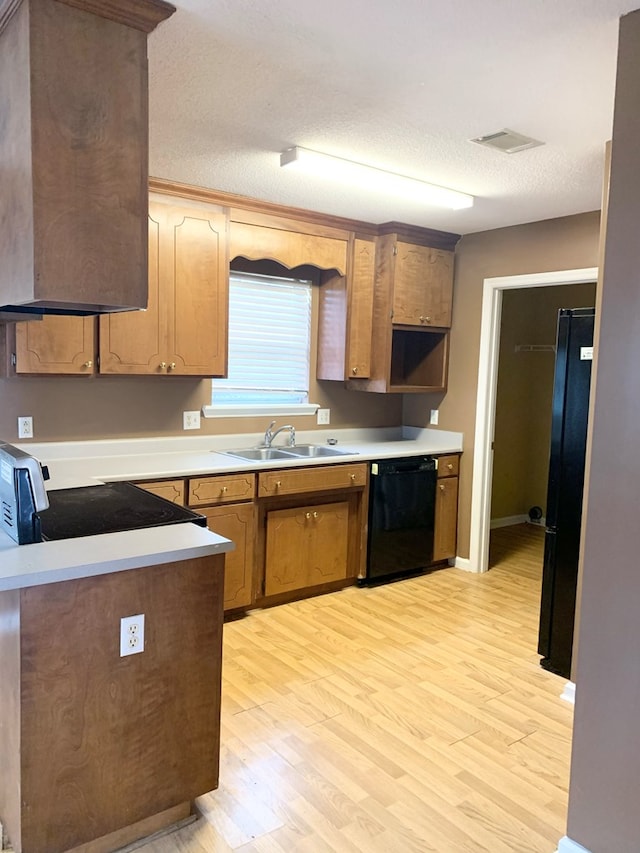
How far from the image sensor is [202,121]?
8.39ft

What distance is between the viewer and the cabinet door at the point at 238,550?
11.5 ft

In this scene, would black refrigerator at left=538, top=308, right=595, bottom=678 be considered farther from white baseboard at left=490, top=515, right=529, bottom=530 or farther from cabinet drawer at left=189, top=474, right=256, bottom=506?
white baseboard at left=490, top=515, right=529, bottom=530

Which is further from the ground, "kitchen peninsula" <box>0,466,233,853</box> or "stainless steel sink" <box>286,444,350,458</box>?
"stainless steel sink" <box>286,444,350,458</box>

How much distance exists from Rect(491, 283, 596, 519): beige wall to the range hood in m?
4.43

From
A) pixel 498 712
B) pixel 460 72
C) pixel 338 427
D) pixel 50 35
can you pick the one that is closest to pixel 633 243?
pixel 460 72

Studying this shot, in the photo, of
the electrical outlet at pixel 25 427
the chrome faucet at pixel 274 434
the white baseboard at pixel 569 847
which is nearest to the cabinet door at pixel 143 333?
the electrical outlet at pixel 25 427

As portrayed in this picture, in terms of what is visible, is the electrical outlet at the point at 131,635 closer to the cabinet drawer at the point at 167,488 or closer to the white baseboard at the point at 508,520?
the cabinet drawer at the point at 167,488

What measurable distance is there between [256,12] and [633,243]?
1.23 m

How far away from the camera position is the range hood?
1.70 m

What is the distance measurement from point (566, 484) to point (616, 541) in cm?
133

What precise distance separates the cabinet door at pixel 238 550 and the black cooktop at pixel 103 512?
2.79 feet

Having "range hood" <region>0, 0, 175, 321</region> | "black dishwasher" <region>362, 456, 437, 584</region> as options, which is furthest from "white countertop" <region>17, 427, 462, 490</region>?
"range hood" <region>0, 0, 175, 321</region>

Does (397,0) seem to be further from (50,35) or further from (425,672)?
(425,672)

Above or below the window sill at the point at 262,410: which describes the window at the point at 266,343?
above
